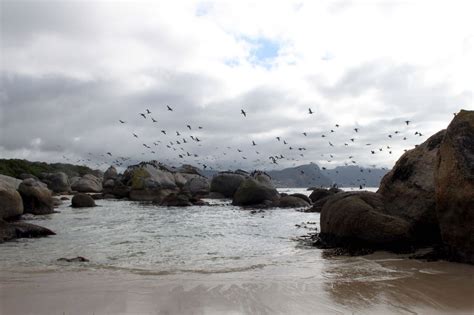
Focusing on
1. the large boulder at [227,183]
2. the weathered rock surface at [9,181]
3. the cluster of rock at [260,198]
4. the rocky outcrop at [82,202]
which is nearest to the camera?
the weathered rock surface at [9,181]

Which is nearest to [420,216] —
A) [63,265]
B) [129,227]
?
[63,265]

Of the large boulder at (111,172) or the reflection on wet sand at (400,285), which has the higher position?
the large boulder at (111,172)

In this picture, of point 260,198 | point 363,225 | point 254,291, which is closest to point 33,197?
point 260,198

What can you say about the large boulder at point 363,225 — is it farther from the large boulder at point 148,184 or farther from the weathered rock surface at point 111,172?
the weathered rock surface at point 111,172

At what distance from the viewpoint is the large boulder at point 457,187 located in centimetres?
850

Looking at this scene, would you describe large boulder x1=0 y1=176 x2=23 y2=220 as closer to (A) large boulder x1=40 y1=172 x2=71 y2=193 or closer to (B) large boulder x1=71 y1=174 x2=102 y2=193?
(A) large boulder x1=40 y1=172 x2=71 y2=193

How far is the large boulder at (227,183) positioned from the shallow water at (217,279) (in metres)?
27.7

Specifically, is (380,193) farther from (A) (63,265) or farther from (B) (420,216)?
(A) (63,265)

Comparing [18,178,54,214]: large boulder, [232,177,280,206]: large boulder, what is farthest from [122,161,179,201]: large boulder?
[18,178,54,214]: large boulder

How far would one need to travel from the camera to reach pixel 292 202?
33375mm

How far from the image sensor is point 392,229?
1075cm

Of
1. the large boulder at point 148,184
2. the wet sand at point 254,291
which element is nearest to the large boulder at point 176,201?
the large boulder at point 148,184


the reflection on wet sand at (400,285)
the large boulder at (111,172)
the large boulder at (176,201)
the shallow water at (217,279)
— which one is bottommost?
the shallow water at (217,279)

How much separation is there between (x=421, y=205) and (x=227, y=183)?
3201 centimetres
